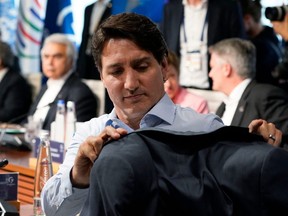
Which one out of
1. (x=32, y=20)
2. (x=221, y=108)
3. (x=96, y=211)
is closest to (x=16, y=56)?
(x=32, y=20)

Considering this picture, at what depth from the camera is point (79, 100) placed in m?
5.50

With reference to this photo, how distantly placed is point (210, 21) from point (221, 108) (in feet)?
2.94

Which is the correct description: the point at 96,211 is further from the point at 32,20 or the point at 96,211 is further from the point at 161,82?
the point at 32,20

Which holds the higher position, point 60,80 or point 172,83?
point 172,83

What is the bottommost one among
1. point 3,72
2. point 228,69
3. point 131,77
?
point 3,72

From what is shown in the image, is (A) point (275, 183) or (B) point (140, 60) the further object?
(B) point (140, 60)

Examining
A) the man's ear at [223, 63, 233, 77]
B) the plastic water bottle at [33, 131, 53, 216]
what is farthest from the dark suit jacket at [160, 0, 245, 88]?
the plastic water bottle at [33, 131, 53, 216]

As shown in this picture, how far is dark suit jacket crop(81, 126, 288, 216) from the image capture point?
144 centimetres

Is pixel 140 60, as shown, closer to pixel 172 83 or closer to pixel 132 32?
pixel 132 32

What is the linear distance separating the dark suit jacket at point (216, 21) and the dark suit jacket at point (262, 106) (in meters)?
0.94

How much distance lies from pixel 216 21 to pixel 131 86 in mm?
3496

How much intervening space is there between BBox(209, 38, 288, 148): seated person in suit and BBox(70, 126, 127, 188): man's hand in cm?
251

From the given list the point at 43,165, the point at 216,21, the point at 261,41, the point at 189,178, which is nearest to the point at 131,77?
the point at 189,178

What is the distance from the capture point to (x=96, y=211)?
147 cm
